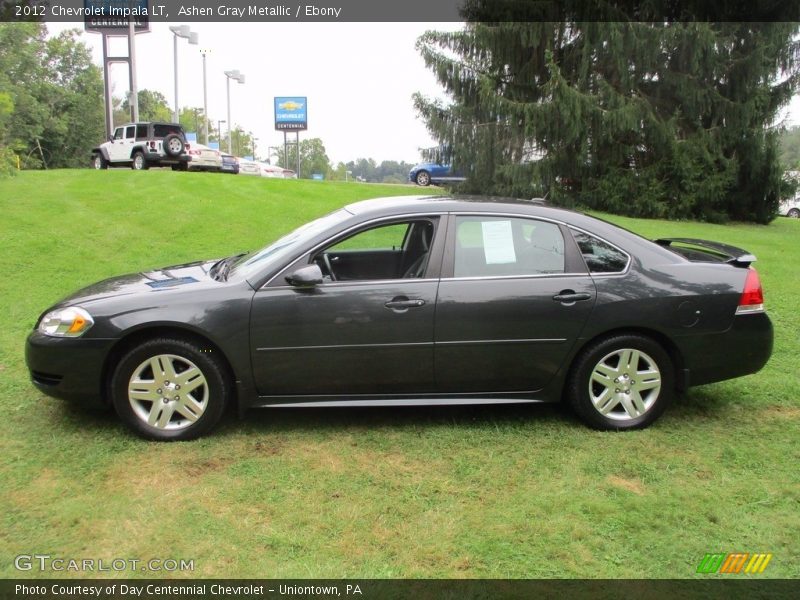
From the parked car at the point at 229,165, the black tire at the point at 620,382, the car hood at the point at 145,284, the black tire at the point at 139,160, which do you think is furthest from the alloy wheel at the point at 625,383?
the parked car at the point at 229,165

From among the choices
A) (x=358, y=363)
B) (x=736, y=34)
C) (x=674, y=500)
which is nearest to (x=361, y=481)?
(x=358, y=363)

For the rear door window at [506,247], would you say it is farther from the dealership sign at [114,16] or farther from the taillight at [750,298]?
the dealership sign at [114,16]

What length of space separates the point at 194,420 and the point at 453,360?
1.62 meters

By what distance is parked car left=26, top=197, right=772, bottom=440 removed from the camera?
12.2 ft

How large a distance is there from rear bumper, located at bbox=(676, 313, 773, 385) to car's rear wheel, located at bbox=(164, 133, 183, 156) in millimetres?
22127

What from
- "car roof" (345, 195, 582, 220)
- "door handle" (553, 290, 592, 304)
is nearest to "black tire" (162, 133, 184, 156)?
"car roof" (345, 195, 582, 220)

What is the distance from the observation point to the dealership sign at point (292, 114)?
63062 millimetres

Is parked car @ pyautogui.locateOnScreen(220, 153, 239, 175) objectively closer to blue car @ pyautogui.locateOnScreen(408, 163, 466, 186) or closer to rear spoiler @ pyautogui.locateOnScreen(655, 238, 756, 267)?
blue car @ pyautogui.locateOnScreen(408, 163, 466, 186)

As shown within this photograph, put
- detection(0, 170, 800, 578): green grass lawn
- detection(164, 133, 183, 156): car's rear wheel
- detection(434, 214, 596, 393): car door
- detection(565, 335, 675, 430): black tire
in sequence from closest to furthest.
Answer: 1. detection(0, 170, 800, 578): green grass lawn
2. detection(434, 214, 596, 393): car door
3. detection(565, 335, 675, 430): black tire
4. detection(164, 133, 183, 156): car's rear wheel

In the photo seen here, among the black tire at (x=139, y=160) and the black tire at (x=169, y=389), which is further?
the black tire at (x=139, y=160)

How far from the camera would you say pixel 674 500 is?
3191 millimetres

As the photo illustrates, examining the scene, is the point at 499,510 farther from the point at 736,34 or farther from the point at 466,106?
the point at 736,34

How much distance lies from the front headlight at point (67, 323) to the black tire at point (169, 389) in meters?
0.30

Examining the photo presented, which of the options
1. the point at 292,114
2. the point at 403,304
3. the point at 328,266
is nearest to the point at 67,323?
the point at 328,266
